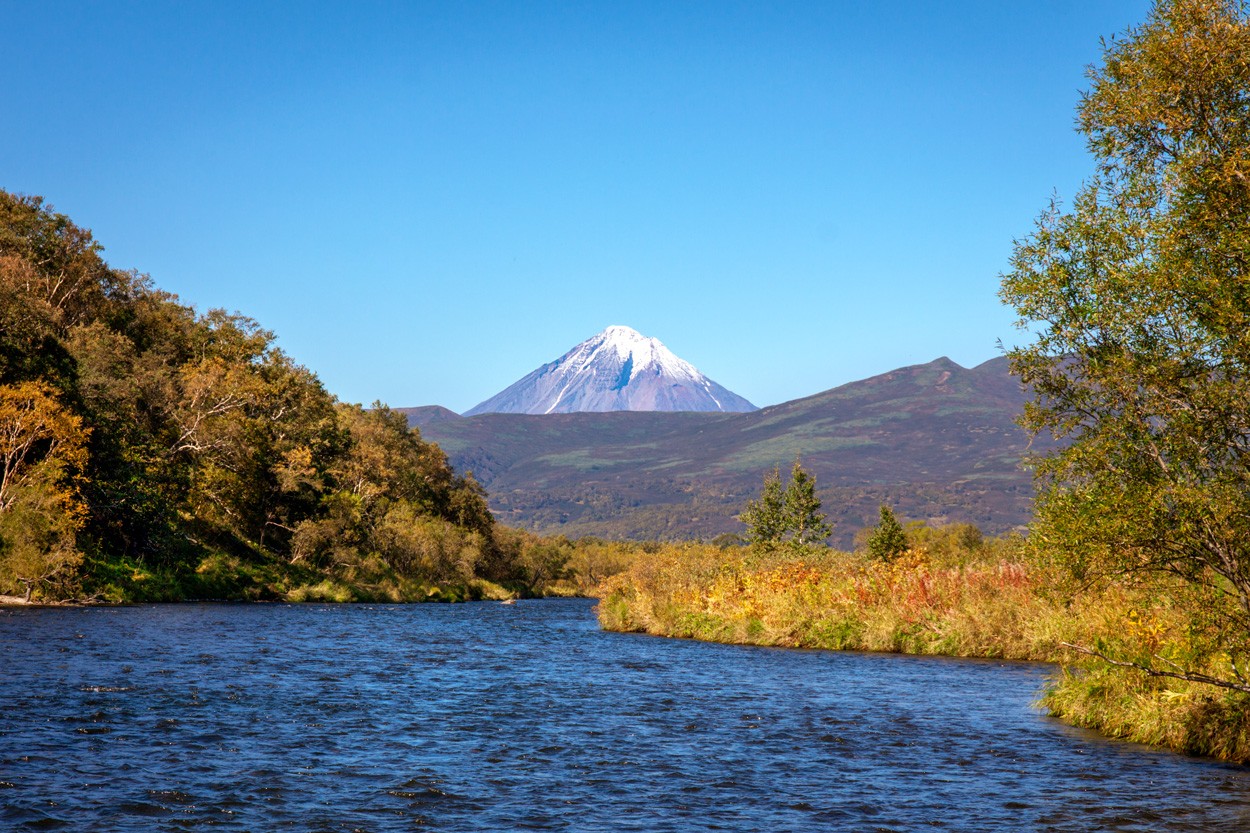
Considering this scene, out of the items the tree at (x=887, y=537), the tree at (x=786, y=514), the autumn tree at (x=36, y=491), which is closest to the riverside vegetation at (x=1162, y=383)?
the autumn tree at (x=36, y=491)

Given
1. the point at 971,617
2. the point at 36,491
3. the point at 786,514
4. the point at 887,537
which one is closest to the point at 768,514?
the point at 786,514

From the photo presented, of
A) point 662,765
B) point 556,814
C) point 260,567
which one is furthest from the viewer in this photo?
point 260,567

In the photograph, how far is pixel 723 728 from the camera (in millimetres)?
24125

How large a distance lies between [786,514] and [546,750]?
3173 inches

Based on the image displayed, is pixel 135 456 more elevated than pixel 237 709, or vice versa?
pixel 135 456

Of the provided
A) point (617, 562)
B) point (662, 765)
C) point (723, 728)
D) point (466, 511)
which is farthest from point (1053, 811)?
point (617, 562)

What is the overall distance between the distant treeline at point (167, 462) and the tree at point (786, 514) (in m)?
33.8

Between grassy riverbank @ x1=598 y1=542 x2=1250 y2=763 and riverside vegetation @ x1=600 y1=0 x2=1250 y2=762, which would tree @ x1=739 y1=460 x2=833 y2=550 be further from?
riverside vegetation @ x1=600 y1=0 x2=1250 y2=762

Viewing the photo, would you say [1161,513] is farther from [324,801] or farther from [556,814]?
[324,801]

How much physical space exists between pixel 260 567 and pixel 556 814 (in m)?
69.7

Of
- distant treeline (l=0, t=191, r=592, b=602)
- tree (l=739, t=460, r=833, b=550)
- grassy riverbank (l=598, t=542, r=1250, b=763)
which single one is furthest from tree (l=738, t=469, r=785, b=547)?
distant treeline (l=0, t=191, r=592, b=602)

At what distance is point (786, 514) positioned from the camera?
327 feet

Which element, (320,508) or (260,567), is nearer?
(260,567)

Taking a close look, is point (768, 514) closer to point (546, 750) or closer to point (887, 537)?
point (887, 537)
